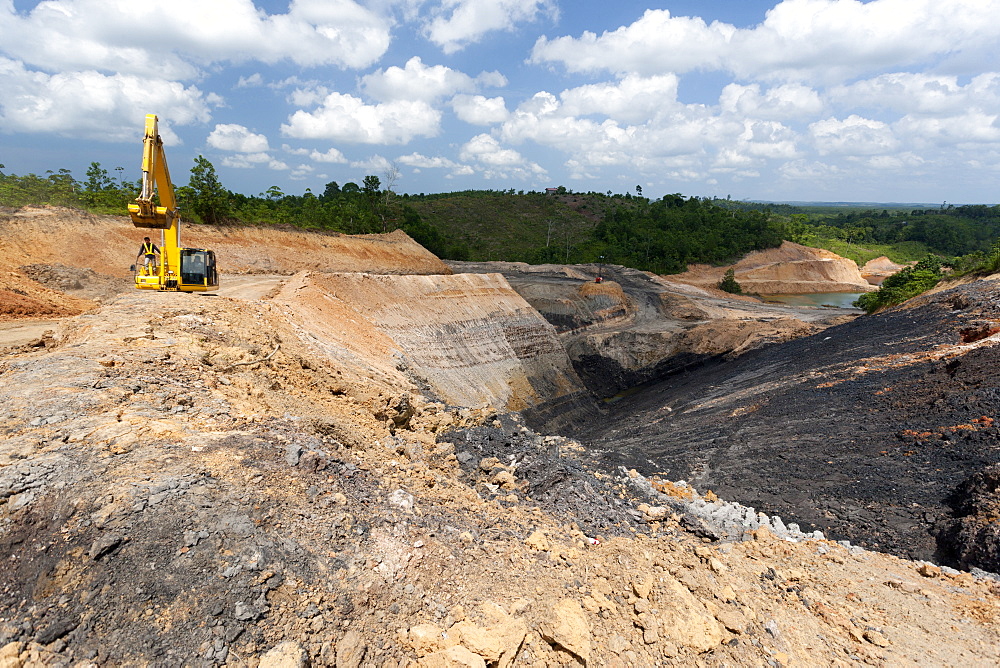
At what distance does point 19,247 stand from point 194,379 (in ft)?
62.2

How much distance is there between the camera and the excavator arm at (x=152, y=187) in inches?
581

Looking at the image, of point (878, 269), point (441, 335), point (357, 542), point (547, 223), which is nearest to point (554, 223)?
point (547, 223)

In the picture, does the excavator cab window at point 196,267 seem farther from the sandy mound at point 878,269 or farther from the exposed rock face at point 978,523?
the sandy mound at point 878,269

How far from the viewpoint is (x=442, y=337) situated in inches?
977

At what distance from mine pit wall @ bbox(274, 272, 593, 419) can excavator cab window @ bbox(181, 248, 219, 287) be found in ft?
8.05

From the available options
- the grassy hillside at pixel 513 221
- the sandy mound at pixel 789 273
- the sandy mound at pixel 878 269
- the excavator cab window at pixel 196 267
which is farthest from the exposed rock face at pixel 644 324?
the sandy mound at pixel 878 269

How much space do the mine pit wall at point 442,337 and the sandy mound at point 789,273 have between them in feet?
111

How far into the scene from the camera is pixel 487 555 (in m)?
6.56

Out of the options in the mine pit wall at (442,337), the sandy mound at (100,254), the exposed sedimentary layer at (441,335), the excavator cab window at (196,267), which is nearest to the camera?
the excavator cab window at (196,267)

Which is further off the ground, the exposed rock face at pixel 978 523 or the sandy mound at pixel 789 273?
the sandy mound at pixel 789 273

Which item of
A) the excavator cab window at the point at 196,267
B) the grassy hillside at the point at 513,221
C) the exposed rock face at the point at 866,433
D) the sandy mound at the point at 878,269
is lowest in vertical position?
the exposed rock face at the point at 866,433

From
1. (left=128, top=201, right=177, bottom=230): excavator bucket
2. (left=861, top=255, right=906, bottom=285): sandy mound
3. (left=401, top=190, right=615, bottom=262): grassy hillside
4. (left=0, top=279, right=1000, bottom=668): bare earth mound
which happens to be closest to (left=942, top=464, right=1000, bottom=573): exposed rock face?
(left=0, top=279, right=1000, bottom=668): bare earth mound

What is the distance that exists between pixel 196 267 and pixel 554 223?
72.6m

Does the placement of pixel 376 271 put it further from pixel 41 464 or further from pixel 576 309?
pixel 41 464
